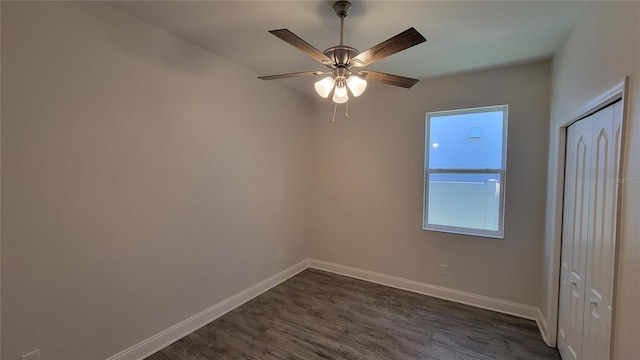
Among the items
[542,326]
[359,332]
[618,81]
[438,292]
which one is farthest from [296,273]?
[618,81]

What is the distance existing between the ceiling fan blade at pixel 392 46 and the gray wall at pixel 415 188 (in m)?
1.89

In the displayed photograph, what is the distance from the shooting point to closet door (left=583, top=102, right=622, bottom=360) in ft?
4.60

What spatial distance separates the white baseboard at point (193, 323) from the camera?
85.0 inches

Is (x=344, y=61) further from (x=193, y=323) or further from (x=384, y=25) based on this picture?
(x=193, y=323)

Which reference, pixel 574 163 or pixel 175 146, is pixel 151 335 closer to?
pixel 175 146

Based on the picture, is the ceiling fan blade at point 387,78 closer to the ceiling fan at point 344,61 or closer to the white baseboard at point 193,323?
the ceiling fan at point 344,61

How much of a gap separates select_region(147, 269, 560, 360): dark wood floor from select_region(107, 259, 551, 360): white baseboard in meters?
0.08

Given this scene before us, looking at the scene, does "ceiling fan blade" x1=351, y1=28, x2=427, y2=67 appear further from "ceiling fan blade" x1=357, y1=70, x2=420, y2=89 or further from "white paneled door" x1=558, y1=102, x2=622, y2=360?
"white paneled door" x1=558, y1=102, x2=622, y2=360

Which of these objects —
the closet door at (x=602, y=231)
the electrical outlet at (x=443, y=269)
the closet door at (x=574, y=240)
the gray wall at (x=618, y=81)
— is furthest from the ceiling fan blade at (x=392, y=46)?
the electrical outlet at (x=443, y=269)

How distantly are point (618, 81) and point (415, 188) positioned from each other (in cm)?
218

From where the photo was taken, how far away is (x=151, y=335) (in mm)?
2264

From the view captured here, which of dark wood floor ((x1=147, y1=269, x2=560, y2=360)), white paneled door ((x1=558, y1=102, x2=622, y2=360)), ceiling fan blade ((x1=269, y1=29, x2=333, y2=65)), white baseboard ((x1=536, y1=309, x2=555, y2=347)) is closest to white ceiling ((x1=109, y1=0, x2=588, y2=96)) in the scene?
ceiling fan blade ((x1=269, y1=29, x2=333, y2=65))

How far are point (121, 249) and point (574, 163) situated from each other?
12.1ft

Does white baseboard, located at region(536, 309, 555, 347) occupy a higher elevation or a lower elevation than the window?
lower
